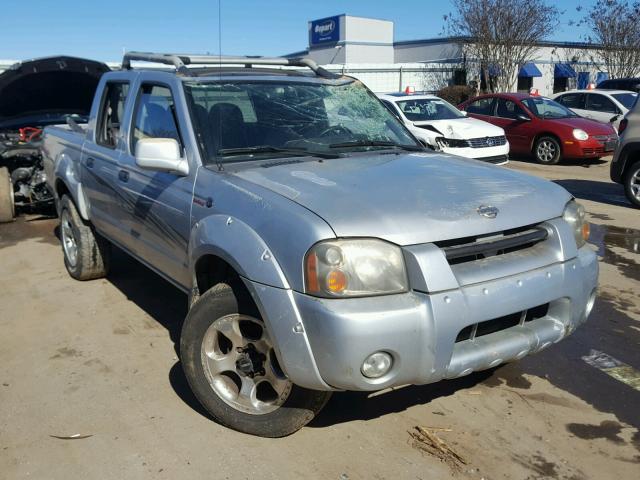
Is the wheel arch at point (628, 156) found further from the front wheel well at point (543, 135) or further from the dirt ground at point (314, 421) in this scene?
the dirt ground at point (314, 421)

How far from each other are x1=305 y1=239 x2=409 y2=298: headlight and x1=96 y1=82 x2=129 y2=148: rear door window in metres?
2.88

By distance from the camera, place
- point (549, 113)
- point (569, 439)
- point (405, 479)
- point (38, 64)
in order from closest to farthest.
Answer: point (405, 479) < point (569, 439) < point (38, 64) < point (549, 113)

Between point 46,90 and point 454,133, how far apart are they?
23.0 feet

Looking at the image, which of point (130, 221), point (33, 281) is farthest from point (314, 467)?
point (33, 281)

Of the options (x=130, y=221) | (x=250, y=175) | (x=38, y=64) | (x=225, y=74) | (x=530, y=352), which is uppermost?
(x=38, y=64)

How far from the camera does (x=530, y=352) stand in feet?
10.0

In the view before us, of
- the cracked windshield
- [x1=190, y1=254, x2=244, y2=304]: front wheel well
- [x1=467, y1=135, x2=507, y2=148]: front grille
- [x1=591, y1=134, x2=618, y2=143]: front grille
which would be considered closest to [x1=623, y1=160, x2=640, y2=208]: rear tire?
[x1=467, y1=135, x2=507, y2=148]: front grille

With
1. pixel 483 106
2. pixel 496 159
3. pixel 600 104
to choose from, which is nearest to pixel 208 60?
pixel 496 159

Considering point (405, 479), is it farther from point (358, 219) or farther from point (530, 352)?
point (358, 219)

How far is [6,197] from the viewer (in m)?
8.44

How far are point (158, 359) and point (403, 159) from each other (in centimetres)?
209

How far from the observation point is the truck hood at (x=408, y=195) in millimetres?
2766

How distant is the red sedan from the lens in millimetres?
13422

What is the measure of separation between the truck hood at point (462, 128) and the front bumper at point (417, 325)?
→ 9.13 metres
